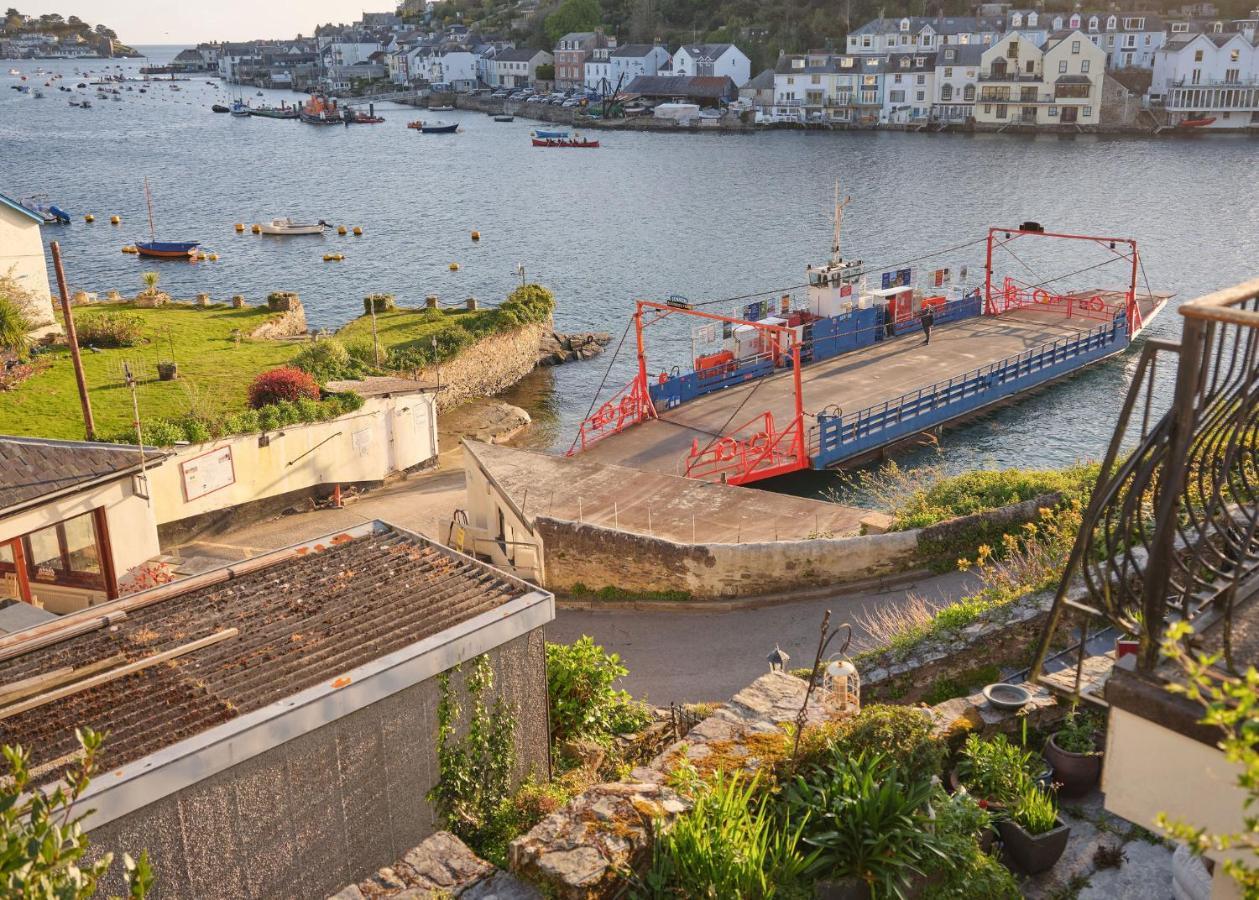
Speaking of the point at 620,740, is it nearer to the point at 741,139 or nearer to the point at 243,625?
the point at 243,625

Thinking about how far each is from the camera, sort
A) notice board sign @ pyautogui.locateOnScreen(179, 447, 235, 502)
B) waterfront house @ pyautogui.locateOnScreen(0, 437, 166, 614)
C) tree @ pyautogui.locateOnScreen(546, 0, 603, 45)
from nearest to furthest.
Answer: waterfront house @ pyautogui.locateOnScreen(0, 437, 166, 614) → notice board sign @ pyautogui.locateOnScreen(179, 447, 235, 502) → tree @ pyautogui.locateOnScreen(546, 0, 603, 45)

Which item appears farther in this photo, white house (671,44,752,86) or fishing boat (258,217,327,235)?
white house (671,44,752,86)

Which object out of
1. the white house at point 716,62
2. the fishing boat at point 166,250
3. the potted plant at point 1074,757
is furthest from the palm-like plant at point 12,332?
the white house at point 716,62

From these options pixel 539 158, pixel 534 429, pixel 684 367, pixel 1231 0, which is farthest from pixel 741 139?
pixel 534 429

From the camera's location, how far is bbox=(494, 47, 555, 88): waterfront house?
16075 cm

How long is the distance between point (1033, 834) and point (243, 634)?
690 cm

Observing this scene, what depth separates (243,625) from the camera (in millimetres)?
10445

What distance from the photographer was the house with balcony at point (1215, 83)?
347 ft

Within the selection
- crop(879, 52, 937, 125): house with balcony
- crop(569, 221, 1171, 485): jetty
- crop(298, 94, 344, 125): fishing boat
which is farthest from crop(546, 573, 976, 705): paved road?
crop(298, 94, 344, 125): fishing boat

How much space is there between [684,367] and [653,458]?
14199mm

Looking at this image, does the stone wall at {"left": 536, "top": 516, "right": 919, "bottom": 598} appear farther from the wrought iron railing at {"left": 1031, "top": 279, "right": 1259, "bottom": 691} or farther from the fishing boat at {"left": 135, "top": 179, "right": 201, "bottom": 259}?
the fishing boat at {"left": 135, "top": 179, "right": 201, "bottom": 259}

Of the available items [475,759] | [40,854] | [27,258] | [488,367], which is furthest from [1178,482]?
[27,258]

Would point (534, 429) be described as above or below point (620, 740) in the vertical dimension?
below

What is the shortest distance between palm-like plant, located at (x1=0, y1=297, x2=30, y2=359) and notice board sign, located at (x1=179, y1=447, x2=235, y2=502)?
420 inches
